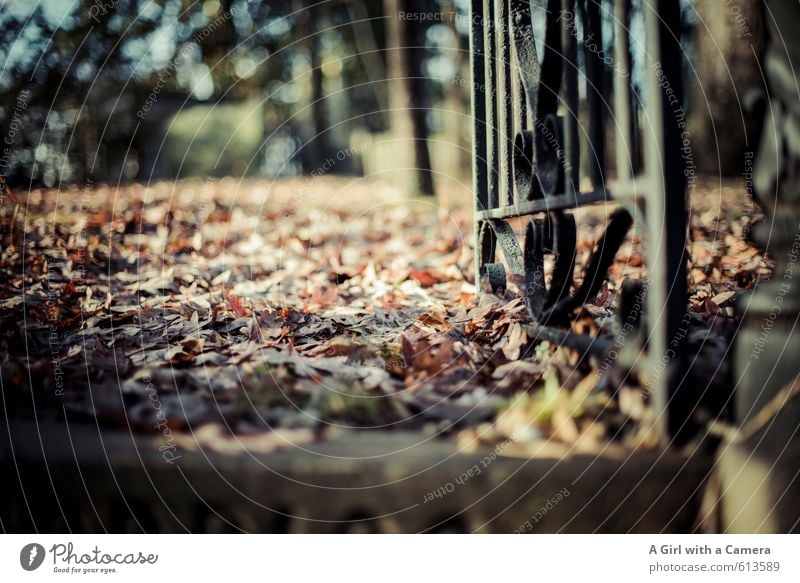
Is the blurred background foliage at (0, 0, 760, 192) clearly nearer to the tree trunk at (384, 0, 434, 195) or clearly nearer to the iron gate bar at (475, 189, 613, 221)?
the tree trunk at (384, 0, 434, 195)

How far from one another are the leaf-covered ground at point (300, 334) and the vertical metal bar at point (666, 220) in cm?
7

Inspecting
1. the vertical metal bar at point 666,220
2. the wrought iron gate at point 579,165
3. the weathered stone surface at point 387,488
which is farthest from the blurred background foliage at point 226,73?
the weathered stone surface at point 387,488

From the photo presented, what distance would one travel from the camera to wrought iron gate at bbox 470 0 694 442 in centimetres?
115

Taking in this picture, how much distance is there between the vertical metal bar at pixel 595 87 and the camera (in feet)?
4.65

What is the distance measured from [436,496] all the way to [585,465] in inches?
11.2

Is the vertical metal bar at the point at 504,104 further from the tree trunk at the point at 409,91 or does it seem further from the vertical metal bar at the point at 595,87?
the tree trunk at the point at 409,91

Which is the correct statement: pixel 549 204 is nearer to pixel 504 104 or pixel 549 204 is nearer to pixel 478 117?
pixel 504 104

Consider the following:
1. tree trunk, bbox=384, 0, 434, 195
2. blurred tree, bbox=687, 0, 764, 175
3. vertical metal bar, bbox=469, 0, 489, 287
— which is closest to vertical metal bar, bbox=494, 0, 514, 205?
vertical metal bar, bbox=469, 0, 489, 287

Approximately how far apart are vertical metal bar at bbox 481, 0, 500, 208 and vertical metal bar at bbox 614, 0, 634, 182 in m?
0.94

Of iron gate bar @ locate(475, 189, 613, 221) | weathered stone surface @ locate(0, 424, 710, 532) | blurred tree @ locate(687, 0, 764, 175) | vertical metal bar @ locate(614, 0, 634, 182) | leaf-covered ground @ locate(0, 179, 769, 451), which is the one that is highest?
blurred tree @ locate(687, 0, 764, 175)

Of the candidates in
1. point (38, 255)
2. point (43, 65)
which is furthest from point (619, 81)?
point (43, 65)

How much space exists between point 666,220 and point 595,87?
43 centimetres

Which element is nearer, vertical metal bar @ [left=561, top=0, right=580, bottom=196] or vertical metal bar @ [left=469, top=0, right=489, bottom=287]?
vertical metal bar @ [left=561, top=0, right=580, bottom=196]

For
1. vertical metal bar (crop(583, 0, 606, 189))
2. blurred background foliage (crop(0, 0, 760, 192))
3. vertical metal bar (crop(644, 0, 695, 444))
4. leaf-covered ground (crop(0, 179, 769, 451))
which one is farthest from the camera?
blurred background foliage (crop(0, 0, 760, 192))
